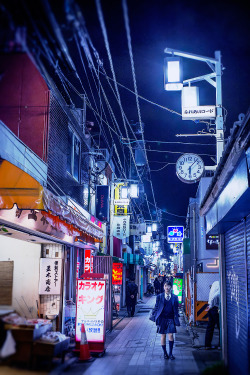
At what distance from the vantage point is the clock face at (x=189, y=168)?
1527 cm

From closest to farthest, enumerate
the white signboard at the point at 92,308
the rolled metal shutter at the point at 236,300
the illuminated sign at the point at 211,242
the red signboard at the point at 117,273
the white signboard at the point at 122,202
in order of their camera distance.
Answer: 1. the rolled metal shutter at the point at 236,300
2. the white signboard at the point at 92,308
3. the illuminated sign at the point at 211,242
4. the white signboard at the point at 122,202
5. the red signboard at the point at 117,273

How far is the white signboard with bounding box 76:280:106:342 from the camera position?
11336 millimetres

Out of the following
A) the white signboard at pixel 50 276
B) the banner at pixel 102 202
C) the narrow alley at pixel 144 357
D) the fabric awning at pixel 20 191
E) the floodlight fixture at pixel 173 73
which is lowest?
the narrow alley at pixel 144 357

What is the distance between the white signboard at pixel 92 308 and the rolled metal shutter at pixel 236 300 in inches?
142

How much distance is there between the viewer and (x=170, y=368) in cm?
933

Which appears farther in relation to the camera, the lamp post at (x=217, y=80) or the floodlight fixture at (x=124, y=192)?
the floodlight fixture at (x=124, y=192)

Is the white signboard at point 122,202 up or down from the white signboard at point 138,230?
up

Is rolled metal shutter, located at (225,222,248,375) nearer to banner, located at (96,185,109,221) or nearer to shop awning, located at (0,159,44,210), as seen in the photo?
shop awning, located at (0,159,44,210)

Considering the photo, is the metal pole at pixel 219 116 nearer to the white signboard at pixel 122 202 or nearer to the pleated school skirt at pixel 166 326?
the pleated school skirt at pixel 166 326

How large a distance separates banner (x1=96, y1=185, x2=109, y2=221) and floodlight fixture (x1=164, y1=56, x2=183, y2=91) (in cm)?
985

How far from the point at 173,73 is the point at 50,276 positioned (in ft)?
25.9

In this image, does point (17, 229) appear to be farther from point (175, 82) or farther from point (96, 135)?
point (96, 135)

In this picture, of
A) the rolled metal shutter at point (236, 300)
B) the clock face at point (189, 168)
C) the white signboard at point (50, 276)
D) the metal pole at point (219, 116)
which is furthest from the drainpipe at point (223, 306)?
the white signboard at point (50, 276)

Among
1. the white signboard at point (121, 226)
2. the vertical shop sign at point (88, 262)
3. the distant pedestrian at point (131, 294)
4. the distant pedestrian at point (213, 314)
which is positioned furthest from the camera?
the white signboard at point (121, 226)
